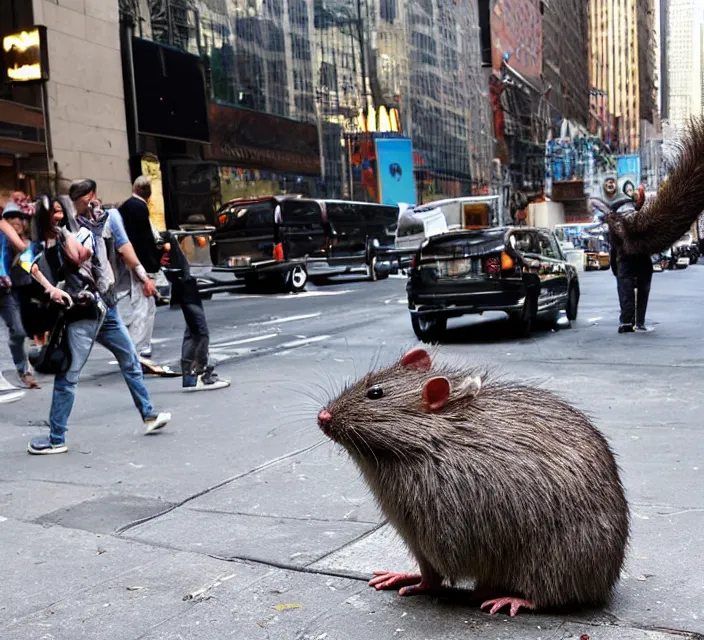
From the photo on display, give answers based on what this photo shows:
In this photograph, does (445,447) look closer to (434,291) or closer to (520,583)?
(520,583)

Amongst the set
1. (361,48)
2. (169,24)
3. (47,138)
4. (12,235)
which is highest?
(361,48)

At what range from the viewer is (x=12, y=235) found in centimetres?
917

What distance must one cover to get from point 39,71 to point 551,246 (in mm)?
13744

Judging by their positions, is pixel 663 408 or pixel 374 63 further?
pixel 374 63

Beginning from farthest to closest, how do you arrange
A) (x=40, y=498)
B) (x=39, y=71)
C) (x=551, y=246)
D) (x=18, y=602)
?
(x=39, y=71) → (x=551, y=246) → (x=40, y=498) → (x=18, y=602)

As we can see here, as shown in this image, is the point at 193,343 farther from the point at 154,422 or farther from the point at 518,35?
the point at 518,35

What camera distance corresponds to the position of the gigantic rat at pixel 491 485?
3.20 metres

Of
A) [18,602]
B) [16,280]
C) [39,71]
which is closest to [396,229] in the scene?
[39,71]

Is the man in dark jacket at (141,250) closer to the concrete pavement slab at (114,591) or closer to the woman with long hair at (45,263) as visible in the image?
the woman with long hair at (45,263)

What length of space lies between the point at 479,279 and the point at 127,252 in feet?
17.4

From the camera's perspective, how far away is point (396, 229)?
101 ft

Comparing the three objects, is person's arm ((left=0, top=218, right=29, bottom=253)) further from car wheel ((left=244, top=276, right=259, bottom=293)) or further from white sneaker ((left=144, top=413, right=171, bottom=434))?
car wheel ((left=244, top=276, right=259, bottom=293))

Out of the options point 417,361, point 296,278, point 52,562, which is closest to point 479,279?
point 52,562

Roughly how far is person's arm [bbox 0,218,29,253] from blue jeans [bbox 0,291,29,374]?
0.53m
